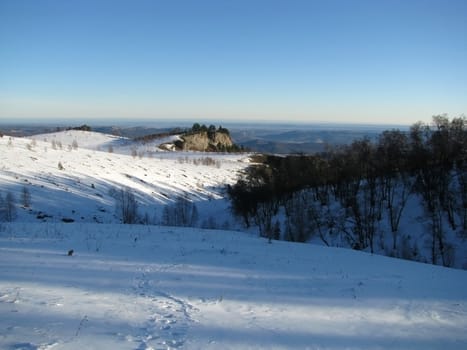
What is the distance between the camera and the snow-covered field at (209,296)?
249 inches

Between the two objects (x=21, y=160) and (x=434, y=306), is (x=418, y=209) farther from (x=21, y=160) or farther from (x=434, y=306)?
(x=21, y=160)

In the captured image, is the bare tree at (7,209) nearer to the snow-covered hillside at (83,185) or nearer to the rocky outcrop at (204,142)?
the snow-covered hillside at (83,185)

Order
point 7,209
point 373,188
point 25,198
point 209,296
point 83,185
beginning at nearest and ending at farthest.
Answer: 1. point 209,296
2. point 7,209
3. point 25,198
4. point 373,188
5. point 83,185

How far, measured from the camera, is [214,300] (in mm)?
8359

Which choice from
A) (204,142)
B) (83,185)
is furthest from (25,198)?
(204,142)

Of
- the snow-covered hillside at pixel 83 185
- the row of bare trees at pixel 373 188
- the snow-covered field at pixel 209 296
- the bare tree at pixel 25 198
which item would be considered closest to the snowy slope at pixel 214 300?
the snow-covered field at pixel 209 296

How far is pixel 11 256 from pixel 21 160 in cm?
3873

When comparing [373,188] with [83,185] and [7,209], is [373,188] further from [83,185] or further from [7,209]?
[7,209]

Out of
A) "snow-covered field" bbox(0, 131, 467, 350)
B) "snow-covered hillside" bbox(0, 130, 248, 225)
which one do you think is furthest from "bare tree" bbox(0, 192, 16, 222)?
"snow-covered field" bbox(0, 131, 467, 350)

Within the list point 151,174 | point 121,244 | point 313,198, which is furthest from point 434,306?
point 151,174

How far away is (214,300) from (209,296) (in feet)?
1.07

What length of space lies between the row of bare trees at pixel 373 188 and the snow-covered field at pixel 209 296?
64.0 feet

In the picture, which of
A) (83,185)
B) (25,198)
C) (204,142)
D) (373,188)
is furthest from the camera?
(204,142)

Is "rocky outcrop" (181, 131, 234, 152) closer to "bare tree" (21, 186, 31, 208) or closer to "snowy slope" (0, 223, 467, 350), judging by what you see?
"bare tree" (21, 186, 31, 208)
